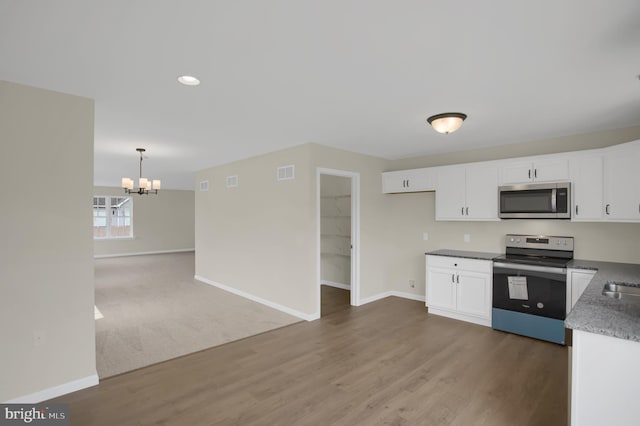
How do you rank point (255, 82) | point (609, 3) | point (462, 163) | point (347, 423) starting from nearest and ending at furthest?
point (609, 3) < point (347, 423) < point (255, 82) < point (462, 163)

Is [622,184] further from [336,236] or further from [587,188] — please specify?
[336,236]

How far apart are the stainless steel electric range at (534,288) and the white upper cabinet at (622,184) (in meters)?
0.70

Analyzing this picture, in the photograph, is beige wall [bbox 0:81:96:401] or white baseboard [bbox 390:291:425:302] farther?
white baseboard [bbox 390:291:425:302]

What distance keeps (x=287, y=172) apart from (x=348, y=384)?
3.08 m

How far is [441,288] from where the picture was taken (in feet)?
15.5

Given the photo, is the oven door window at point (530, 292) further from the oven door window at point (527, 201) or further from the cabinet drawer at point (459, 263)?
the oven door window at point (527, 201)

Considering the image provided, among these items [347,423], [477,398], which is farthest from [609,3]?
[347,423]

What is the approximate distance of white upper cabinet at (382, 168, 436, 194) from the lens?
513cm

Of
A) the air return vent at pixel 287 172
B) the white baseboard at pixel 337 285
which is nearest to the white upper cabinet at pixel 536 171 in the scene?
the air return vent at pixel 287 172

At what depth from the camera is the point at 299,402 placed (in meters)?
2.62

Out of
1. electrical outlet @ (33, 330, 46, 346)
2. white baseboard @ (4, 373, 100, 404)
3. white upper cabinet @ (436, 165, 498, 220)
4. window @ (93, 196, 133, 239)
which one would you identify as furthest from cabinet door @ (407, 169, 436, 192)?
window @ (93, 196, 133, 239)

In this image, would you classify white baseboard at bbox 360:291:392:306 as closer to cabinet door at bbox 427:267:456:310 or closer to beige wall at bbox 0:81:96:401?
cabinet door at bbox 427:267:456:310

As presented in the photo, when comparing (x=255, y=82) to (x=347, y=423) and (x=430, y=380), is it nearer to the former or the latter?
(x=347, y=423)

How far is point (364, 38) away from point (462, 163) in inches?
143
